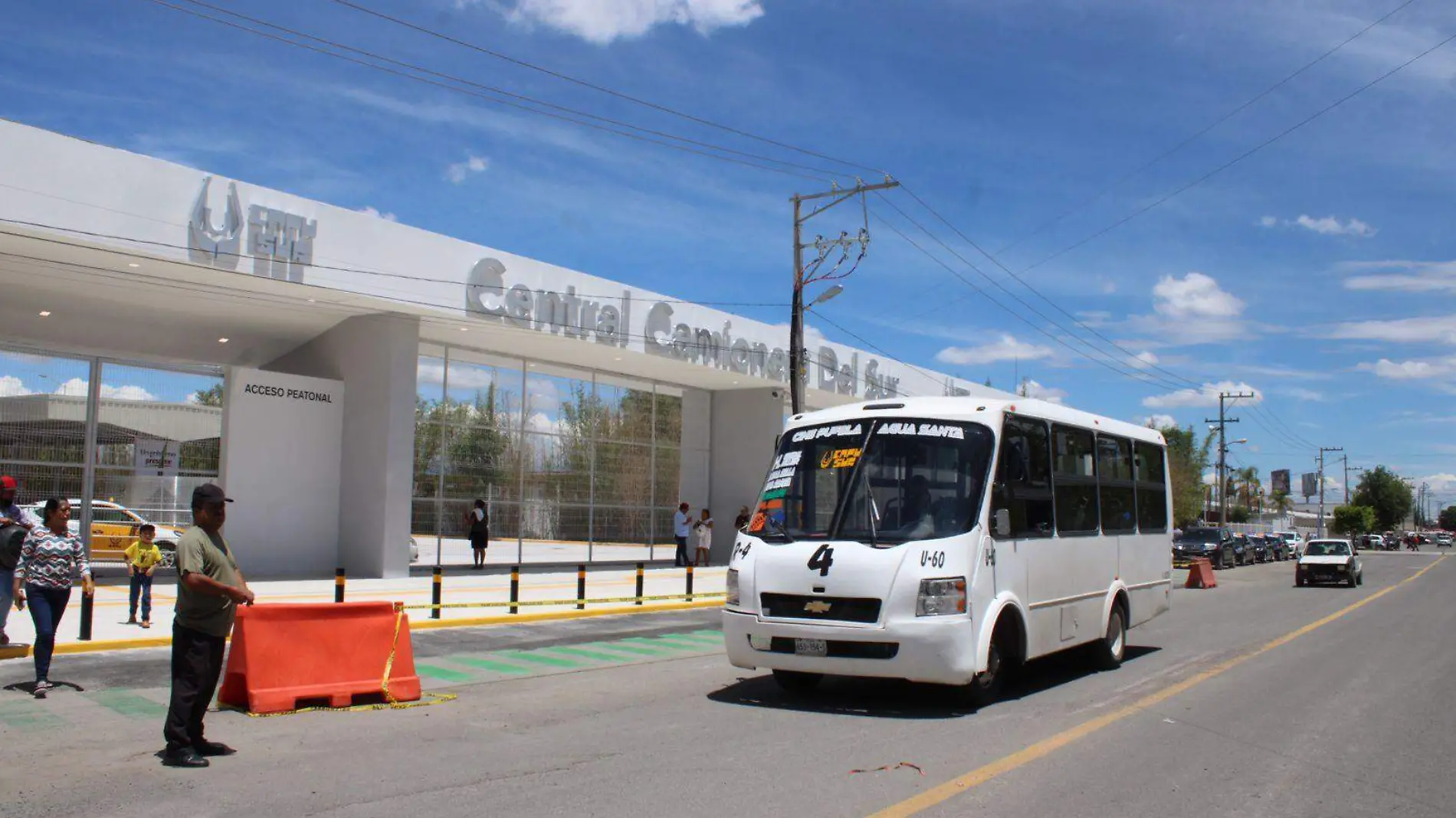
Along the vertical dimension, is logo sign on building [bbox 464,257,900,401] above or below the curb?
above

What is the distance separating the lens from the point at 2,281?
18859 mm

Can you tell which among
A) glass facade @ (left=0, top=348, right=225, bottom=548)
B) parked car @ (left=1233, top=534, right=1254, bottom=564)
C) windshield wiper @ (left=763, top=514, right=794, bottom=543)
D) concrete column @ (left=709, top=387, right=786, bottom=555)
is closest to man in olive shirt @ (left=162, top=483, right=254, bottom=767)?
windshield wiper @ (left=763, top=514, right=794, bottom=543)

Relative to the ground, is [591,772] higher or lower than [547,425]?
lower

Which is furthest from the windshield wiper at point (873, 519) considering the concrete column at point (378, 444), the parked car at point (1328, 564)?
the parked car at point (1328, 564)

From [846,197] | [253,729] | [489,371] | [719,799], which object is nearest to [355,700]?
[253,729]

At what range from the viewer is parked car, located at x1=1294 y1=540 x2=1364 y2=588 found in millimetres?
30625

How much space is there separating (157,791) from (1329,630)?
16954 millimetres

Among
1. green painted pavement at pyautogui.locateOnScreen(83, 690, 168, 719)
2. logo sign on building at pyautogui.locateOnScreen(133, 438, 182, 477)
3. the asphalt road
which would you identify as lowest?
green painted pavement at pyautogui.locateOnScreen(83, 690, 168, 719)

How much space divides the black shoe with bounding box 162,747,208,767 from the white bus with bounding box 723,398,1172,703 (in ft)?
14.0

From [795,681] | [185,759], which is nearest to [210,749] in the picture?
[185,759]

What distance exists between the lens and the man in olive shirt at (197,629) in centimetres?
679

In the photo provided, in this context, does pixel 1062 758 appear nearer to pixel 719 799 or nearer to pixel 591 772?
pixel 719 799

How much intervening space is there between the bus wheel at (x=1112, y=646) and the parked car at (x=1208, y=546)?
29515 millimetres

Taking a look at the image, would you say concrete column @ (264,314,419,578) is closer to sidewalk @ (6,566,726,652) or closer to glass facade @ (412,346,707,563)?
sidewalk @ (6,566,726,652)
